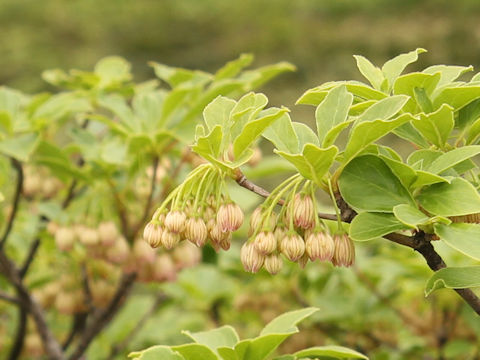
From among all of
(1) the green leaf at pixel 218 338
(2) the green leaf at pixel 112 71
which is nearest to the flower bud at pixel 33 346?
(2) the green leaf at pixel 112 71

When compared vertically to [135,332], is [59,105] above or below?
above

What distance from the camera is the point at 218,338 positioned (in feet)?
2.86

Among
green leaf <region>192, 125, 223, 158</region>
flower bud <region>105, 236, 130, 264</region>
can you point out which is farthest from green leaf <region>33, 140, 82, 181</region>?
green leaf <region>192, 125, 223, 158</region>

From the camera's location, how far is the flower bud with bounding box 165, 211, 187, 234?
0.78 m

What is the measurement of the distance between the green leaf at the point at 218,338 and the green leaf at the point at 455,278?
0.26 metres

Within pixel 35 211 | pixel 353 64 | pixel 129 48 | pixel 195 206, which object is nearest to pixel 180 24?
pixel 129 48

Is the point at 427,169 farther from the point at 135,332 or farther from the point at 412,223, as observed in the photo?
the point at 135,332

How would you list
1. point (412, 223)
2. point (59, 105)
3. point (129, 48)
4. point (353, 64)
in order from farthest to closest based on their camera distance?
point (129, 48), point (353, 64), point (59, 105), point (412, 223)

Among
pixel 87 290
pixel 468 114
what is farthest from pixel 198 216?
pixel 87 290

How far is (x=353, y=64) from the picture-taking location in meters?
7.03

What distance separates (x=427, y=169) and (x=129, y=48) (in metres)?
8.02

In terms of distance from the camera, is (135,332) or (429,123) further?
(135,332)

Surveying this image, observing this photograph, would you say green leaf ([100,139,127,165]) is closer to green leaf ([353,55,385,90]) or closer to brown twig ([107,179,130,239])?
brown twig ([107,179,130,239])

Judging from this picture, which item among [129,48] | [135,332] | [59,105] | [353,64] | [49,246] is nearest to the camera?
[59,105]
